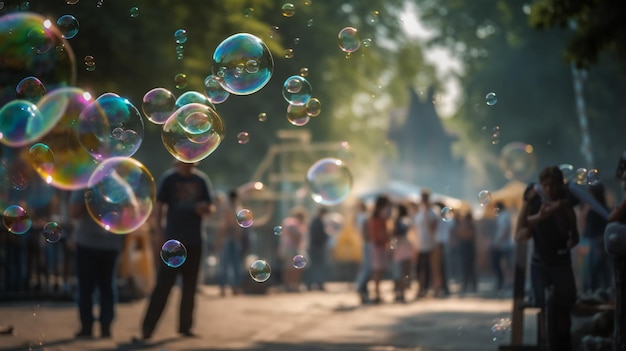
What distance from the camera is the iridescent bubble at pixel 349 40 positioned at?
10375 millimetres

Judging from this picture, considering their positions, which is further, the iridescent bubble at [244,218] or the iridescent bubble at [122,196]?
the iridescent bubble at [244,218]

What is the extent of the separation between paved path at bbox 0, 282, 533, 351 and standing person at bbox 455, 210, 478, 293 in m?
2.63

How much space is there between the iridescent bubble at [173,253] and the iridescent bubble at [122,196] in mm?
357

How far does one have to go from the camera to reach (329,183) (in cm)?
1102

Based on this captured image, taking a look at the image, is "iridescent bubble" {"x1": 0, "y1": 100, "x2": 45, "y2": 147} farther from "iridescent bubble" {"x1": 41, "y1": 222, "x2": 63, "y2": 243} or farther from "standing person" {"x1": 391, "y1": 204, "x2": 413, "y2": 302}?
"standing person" {"x1": 391, "y1": 204, "x2": 413, "y2": 302}

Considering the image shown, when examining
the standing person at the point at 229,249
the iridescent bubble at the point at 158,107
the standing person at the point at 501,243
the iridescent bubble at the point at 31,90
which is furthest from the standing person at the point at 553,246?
the standing person at the point at 501,243

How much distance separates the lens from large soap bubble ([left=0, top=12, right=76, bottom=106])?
31.7 feet

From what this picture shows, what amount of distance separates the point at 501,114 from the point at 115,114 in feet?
107

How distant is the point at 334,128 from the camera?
3666cm

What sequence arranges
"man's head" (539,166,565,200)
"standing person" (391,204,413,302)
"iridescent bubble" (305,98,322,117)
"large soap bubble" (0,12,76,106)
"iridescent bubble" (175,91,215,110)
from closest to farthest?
"man's head" (539,166,565,200) → "iridescent bubble" (175,91,215,110) → "large soap bubble" (0,12,76,106) → "iridescent bubble" (305,98,322,117) → "standing person" (391,204,413,302)

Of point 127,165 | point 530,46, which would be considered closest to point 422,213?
point 127,165

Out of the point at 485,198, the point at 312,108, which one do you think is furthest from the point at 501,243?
the point at 312,108

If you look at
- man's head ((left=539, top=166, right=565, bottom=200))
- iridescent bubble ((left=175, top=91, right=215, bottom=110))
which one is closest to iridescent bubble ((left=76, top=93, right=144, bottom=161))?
iridescent bubble ((left=175, top=91, right=215, bottom=110))

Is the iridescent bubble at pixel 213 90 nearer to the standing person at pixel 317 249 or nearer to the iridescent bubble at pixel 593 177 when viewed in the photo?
the iridescent bubble at pixel 593 177
